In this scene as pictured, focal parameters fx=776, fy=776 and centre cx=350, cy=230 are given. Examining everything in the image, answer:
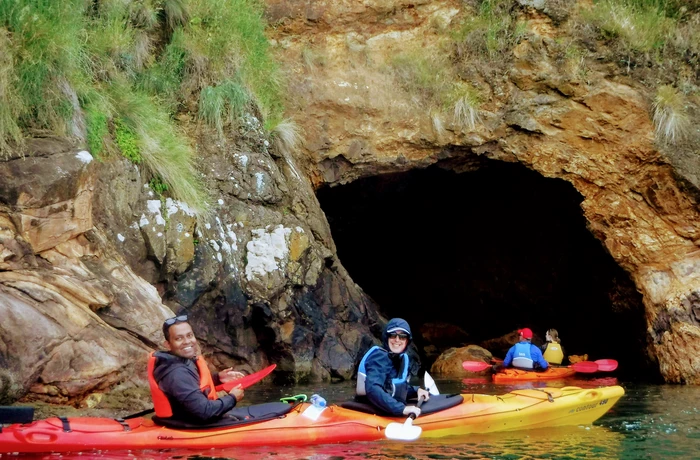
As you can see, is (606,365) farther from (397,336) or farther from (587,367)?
(397,336)

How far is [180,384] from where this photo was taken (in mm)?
5391

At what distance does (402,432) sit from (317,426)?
0.64m

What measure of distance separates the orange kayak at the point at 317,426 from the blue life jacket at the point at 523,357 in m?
4.14

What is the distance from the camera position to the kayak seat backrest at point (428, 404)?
6.14 meters

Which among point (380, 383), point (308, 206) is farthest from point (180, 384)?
point (308, 206)

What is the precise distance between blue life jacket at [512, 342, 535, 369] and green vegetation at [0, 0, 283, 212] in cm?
478

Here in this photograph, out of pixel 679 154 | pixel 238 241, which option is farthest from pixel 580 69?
pixel 238 241

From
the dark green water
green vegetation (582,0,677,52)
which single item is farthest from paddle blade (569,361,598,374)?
green vegetation (582,0,677,52)

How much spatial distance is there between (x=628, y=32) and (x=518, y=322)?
6.92m

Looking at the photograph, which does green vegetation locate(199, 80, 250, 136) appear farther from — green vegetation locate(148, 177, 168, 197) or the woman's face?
the woman's face

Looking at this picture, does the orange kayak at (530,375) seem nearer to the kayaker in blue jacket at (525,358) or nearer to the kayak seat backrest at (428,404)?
the kayaker in blue jacket at (525,358)

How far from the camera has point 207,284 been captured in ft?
29.7

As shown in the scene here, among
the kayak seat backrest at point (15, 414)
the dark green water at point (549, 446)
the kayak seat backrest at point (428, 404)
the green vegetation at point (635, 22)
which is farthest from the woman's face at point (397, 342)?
the green vegetation at point (635, 22)

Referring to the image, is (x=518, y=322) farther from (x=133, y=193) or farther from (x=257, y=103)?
(x=133, y=193)
